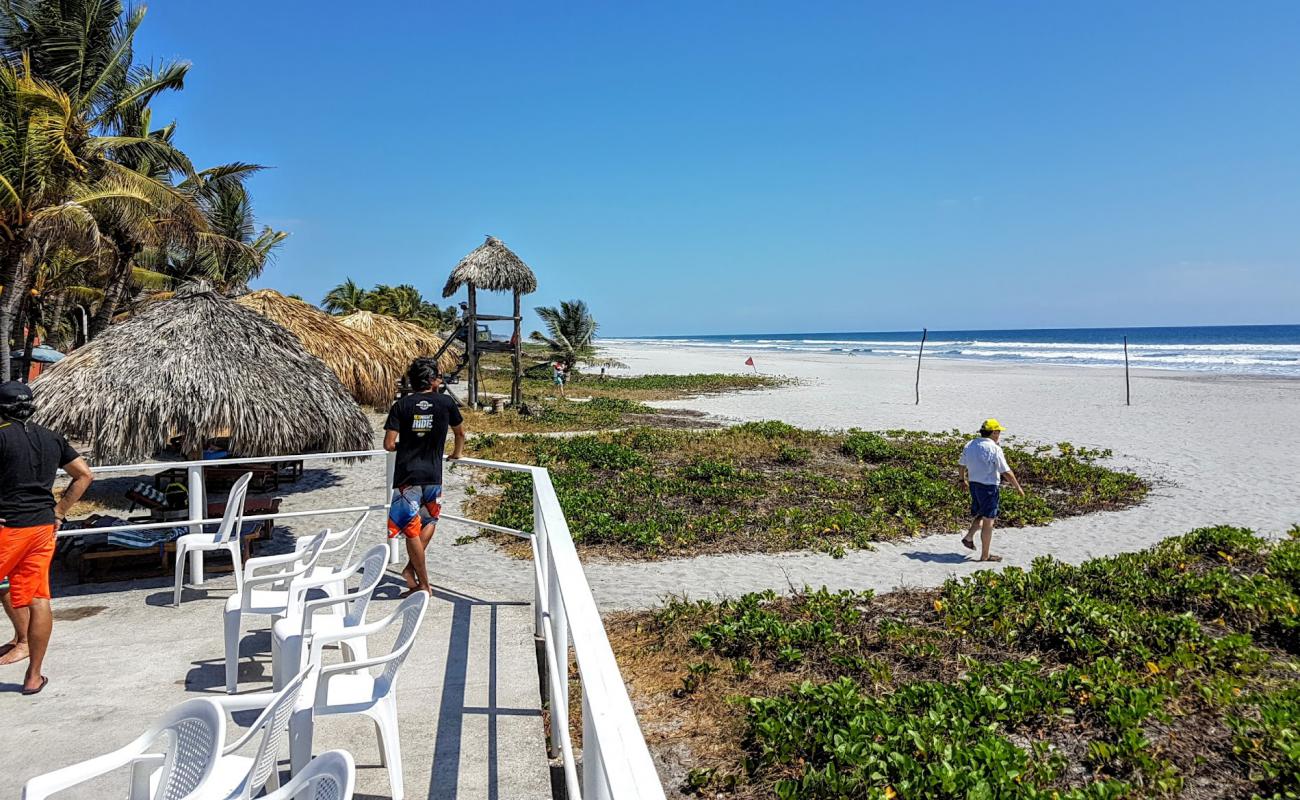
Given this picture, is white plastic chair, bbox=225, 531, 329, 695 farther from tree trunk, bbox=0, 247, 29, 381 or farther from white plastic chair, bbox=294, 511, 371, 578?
tree trunk, bbox=0, 247, 29, 381

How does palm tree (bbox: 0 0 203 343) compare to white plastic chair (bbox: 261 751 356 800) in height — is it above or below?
above

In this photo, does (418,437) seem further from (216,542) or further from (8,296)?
(8,296)

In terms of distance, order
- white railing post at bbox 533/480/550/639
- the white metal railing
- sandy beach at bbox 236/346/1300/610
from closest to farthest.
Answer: the white metal railing
white railing post at bbox 533/480/550/639
sandy beach at bbox 236/346/1300/610

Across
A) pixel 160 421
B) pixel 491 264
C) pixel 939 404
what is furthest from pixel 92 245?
pixel 939 404

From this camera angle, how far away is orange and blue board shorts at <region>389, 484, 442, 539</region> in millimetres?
5473

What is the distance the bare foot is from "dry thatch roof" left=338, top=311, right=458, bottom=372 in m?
17.3

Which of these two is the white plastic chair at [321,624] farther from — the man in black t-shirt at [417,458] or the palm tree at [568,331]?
the palm tree at [568,331]

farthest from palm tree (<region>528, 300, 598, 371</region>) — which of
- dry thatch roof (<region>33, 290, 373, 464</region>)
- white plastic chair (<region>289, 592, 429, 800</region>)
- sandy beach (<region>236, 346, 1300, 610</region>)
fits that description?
white plastic chair (<region>289, 592, 429, 800</region>)

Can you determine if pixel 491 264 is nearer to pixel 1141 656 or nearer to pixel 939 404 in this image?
pixel 939 404

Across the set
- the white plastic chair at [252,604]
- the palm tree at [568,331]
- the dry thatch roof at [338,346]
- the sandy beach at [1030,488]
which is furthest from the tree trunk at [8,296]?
the palm tree at [568,331]

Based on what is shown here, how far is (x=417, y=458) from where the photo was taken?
556 centimetres

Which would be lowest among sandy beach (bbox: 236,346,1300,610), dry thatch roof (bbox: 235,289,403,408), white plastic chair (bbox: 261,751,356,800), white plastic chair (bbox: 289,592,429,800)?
sandy beach (bbox: 236,346,1300,610)

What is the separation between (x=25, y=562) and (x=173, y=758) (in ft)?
9.60

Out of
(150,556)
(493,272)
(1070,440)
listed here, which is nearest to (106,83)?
(493,272)
